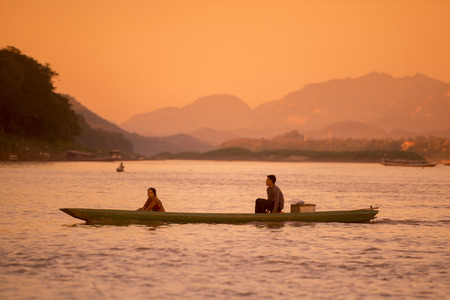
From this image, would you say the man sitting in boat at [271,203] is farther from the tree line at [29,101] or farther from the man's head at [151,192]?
the tree line at [29,101]

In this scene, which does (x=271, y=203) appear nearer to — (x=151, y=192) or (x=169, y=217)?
(x=169, y=217)

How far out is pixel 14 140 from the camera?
145 metres

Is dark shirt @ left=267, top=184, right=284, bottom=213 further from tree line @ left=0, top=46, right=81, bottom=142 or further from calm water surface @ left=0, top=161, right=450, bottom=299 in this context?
tree line @ left=0, top=46, right=81, bottom=142

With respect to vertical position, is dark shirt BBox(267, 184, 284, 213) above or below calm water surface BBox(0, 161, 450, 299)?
above

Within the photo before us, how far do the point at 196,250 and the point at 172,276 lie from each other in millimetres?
4883

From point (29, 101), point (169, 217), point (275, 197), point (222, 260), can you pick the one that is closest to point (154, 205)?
point (169, 217)

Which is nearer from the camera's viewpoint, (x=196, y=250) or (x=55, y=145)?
(x=196, y=250)

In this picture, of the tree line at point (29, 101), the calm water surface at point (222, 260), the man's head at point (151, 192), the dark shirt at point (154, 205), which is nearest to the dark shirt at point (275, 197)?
the calm water surface at point (222, 260)

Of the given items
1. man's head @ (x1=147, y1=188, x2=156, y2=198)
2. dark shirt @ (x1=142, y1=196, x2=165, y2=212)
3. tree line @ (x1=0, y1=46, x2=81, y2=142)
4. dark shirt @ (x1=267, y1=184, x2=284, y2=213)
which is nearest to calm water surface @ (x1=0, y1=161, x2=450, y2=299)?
dark shirt @ (x1=142, y1=196, x2=165, y2=212)

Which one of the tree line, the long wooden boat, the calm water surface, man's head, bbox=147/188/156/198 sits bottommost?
the calm water surface

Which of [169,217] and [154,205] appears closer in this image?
[169,217]

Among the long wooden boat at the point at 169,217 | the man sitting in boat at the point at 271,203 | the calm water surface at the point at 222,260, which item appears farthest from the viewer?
the man sitting in boat at the point at 271,203

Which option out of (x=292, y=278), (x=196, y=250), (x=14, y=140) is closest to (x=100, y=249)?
(x=196, y=250)

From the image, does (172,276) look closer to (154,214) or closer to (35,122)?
(154,214)
